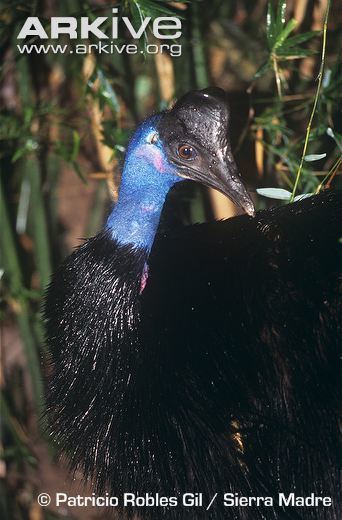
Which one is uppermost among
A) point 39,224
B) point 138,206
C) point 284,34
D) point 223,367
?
point 284,34

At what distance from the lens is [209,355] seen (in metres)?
1.20

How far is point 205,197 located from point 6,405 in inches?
26.3

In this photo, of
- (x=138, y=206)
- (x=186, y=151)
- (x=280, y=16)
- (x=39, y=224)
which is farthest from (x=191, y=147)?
(x=39, y=224)

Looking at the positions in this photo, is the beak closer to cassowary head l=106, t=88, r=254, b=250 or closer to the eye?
cassowary head l=106, t=88, r=254, b=250

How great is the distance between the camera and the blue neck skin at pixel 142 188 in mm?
1198

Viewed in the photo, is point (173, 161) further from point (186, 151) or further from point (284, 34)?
point (284, 34)

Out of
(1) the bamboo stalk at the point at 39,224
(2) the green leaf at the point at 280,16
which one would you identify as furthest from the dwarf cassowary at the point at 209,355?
(1) the bamboo stalk at the point at 39,224

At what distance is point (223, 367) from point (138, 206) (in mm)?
283

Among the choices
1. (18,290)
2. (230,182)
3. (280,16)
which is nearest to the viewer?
(230,182)

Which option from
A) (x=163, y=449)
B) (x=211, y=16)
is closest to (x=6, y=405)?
(x=163, y=449)

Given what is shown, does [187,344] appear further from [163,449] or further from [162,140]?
[162,140]

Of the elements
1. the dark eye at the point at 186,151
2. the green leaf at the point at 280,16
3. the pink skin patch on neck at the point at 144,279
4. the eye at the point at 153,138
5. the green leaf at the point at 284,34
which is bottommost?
the pink skin patch on neck at the point at 144,279

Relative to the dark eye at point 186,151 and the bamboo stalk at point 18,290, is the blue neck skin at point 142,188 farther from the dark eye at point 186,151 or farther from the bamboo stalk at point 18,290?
the bamboo stalk at point 18,290

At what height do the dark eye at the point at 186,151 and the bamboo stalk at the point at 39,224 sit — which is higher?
the bamboo stalk at the point at 39,224
